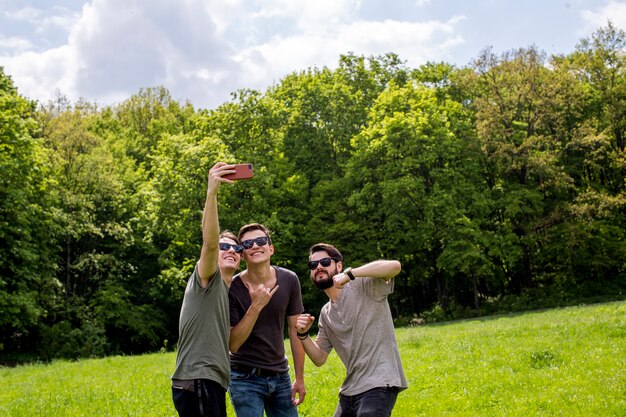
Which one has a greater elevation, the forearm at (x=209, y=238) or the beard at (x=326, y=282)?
the forearm at (x=209, y=238)

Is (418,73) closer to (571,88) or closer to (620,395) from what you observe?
(571,88)

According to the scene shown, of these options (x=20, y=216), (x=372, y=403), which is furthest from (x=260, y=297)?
(x=20, y=216)

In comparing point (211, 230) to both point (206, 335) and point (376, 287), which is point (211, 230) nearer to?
point (206, 335)

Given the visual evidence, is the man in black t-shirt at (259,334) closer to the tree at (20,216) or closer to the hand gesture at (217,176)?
the hand gesture at (217,176)

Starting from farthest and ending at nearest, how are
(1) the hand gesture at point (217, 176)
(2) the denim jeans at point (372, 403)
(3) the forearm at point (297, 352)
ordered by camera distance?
1. (3) the forearm at point (297, 352)
2. (2) the denim jeans at point (372, 403)
3. (1) the hand gesture at point (217, 176)

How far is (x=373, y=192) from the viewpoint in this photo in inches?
1548

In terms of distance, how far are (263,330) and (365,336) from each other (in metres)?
0.97

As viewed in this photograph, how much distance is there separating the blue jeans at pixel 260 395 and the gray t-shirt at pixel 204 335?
2.10 ft

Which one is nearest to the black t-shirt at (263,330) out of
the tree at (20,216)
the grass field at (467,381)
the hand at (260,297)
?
the hand at (260,297)

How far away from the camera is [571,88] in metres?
42.0

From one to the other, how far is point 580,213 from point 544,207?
3.32 meters

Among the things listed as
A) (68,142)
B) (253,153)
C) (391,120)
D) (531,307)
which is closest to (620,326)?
(531,307)

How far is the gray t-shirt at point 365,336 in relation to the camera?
553 centimetres

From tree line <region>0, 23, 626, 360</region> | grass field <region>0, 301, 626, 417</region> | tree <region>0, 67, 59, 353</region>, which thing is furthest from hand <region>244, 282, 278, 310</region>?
tree line <region>0, 23, 626, 360</region>
